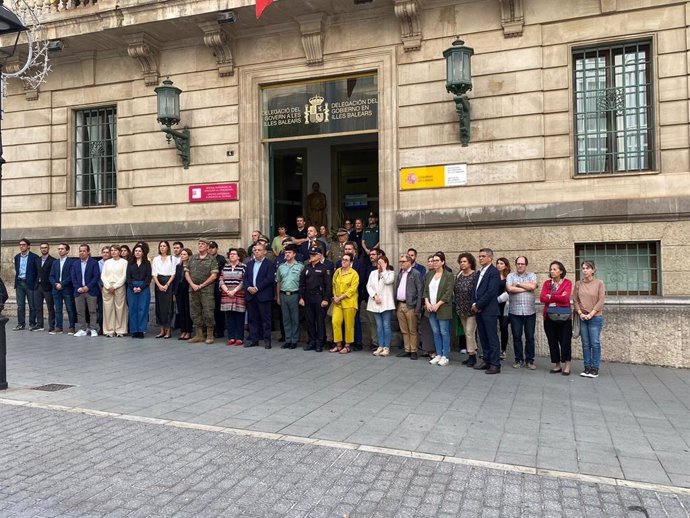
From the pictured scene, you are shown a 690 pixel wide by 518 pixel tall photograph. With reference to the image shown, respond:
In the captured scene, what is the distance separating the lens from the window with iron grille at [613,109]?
10.2 metres

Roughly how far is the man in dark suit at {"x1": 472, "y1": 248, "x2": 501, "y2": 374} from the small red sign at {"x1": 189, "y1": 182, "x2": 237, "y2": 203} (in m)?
6.26

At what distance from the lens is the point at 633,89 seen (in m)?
10.3

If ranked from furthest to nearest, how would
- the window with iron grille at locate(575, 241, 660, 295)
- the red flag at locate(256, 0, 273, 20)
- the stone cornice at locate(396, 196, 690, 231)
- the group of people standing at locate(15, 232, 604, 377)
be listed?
the red flag at locate(256, 0, 273, 20)
the window with iron grille at locate(575, 241, 660, 295)
the stone cornice at locate(396, 196, 690, 231)
the group of people standing at locate(15, 232, 604, 377)

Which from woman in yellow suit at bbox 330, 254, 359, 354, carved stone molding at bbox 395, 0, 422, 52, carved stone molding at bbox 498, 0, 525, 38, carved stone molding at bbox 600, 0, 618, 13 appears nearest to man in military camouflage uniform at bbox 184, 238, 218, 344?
woman in yellow suit at bbox 330, 254, 359, 354

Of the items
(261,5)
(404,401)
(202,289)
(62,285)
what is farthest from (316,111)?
(404,401)

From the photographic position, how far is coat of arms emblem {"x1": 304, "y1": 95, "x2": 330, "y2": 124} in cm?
1246

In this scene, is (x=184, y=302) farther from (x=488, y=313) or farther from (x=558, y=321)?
(x=558, y=321)

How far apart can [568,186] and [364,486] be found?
25.8ft

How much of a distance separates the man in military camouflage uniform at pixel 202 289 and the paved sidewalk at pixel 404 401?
3.77ft

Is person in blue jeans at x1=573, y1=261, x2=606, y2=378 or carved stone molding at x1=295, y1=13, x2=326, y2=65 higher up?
carved stone molding at x1=295, y1=13, x2=326, y2=65

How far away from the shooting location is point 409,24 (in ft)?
36.9

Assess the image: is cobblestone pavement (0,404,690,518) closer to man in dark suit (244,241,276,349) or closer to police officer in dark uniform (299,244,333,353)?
A: police officer in dark uniform (299,244,333,353)

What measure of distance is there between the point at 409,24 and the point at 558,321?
654 centimetres

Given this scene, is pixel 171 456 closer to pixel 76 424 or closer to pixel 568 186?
pixel 76 424
